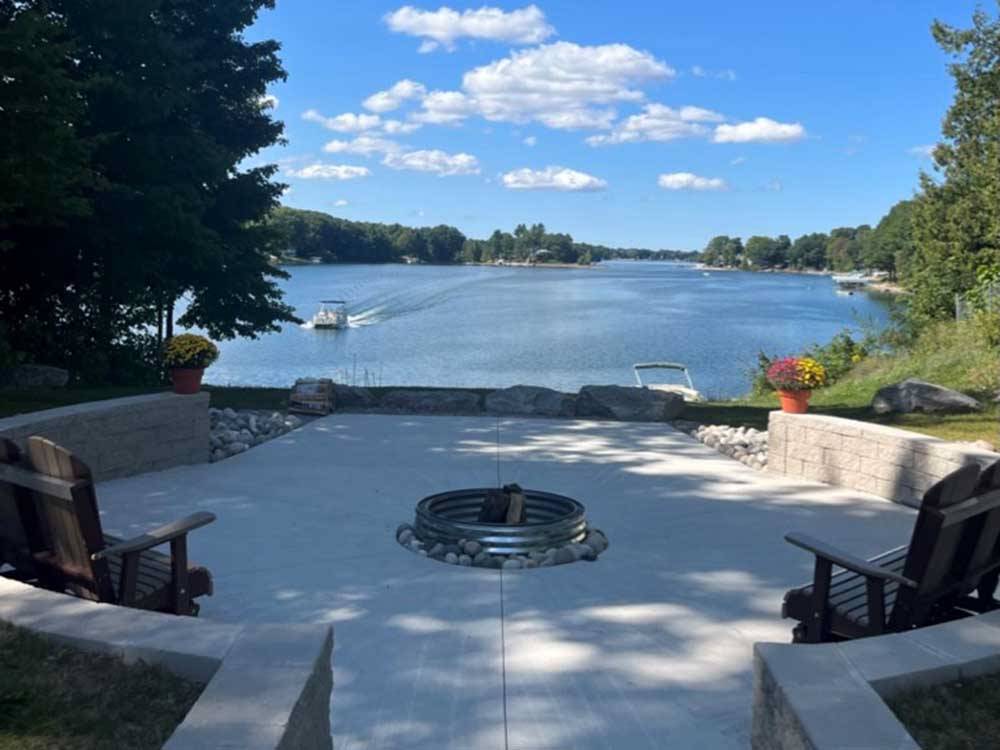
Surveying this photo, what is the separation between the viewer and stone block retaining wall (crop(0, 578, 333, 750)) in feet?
8.21

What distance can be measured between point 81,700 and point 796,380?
751 cm

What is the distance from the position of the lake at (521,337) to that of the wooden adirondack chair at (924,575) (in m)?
18.7

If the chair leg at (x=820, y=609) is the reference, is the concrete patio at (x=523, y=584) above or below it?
below

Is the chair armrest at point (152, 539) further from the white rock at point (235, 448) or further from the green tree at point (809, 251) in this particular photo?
the green tree at point (809, 251)

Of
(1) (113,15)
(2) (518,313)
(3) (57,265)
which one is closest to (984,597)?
(1) (113,15)

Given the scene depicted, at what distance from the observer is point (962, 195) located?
1092 inches

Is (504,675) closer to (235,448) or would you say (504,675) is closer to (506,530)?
(506,530)

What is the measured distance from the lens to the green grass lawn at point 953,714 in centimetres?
280

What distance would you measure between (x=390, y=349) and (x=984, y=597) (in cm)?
3633

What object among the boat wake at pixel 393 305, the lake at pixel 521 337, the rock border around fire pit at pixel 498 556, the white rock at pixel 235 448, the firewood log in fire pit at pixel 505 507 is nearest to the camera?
the rock border around fire pit at pixel 498 556

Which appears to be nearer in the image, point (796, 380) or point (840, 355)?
point (796, 380)

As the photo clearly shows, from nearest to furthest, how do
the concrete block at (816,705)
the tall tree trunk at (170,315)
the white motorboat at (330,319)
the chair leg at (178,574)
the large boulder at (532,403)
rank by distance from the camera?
the concrete block at (816,705) < the chair leg at (178,574) < the large boulder at (532,403) < the tall tree trunk at (170,315) < the white motorboat at (330,319)

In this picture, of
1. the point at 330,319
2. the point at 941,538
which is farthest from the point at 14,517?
the point at 330,319

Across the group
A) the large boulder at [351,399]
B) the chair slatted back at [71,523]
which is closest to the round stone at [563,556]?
the chair slatted back at [71,523]
